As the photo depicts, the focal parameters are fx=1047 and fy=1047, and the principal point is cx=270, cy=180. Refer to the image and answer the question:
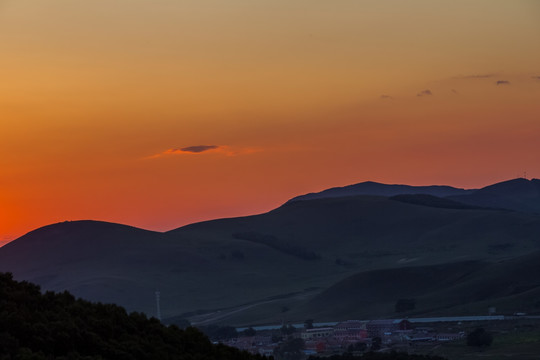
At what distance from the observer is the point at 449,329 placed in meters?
126

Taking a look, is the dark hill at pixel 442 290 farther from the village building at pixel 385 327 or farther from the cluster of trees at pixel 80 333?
the cluster of trees at pixel 80 333

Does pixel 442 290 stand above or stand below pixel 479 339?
above

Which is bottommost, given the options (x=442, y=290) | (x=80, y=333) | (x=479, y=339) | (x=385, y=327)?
(x=479, y=339)

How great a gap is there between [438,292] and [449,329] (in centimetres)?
4786

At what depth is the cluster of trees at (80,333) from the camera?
3338cm

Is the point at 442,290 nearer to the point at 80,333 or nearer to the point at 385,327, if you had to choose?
the point at 385,327

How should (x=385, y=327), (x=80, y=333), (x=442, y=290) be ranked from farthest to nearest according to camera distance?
1. (x=442, y=290)
2. (x=385, y=327)
3. (x=80, y=333)

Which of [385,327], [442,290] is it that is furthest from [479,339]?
[442,290]

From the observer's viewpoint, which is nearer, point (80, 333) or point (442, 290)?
point (80, 333)

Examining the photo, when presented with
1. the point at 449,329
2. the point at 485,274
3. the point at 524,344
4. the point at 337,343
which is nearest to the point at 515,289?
the point at 485,274

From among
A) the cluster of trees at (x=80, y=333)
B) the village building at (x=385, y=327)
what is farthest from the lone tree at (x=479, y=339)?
the cluster of trees at (x=80, y=333)

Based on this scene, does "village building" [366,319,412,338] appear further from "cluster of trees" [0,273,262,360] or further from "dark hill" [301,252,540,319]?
"cluster of trees" [0,273,262,360]

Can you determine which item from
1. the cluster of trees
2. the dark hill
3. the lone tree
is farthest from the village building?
the cluster of trees

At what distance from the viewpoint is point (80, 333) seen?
3491 cm
